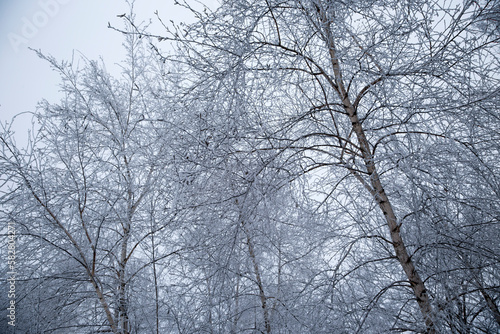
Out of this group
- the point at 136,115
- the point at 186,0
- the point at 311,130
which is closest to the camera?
the point at 186,0

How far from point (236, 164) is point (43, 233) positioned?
2.28 meters

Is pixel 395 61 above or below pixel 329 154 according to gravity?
above

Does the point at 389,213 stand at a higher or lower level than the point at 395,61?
lower

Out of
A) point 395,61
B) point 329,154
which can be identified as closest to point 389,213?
point 329,154

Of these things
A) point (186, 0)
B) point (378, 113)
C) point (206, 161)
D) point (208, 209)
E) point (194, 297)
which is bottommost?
point (194, 297)

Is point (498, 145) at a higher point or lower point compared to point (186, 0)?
lower

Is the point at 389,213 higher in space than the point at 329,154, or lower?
lower

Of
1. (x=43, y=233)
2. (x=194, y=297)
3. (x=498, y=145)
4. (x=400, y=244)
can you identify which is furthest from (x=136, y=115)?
(x=498, y=145)

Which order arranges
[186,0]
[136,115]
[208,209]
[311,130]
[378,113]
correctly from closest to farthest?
1. [186,0]
2. [208,209]
3. [378,113]
4. [311,130]
5. [136,115]

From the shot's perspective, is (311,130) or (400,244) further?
(311,130)

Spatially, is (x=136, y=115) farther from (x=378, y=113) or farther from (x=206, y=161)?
(x=378, y=113)

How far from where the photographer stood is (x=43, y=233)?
297 centimetres

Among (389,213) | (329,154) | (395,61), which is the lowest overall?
(389,213)

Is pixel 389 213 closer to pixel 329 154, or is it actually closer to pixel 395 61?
pixel 329 154
